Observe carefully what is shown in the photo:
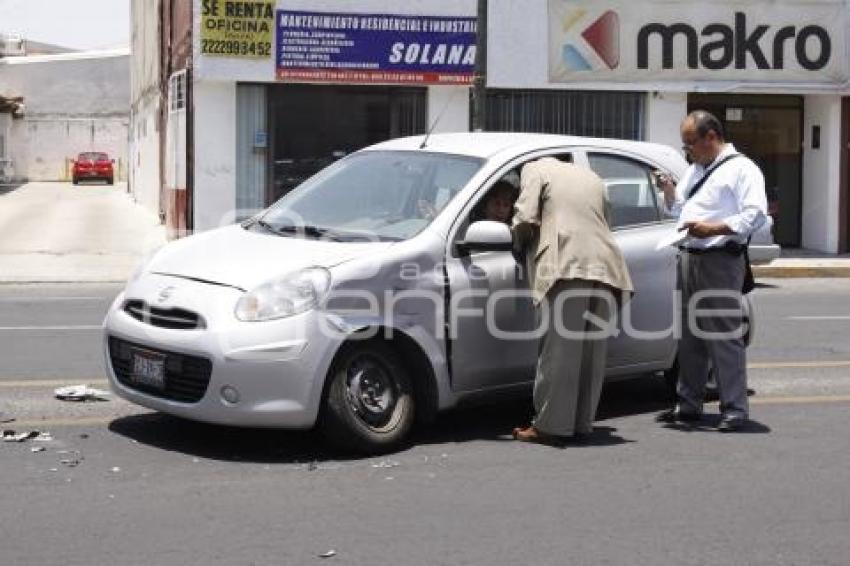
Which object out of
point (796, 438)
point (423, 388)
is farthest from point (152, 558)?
point (796, 438)

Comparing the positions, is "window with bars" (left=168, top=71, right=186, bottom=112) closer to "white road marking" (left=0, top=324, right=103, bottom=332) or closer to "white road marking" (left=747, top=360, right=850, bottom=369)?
"white road marking" (left=0, top=324, right=103, bottom=332)

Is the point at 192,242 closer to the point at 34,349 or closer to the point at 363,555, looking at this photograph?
A: the point at 363,555

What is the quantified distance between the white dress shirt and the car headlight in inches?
87.8

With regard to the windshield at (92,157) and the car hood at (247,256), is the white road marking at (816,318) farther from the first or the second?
the windshield at (92,157)

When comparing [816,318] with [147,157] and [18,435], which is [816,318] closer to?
[18,435]

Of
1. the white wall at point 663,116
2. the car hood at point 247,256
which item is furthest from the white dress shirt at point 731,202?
the white wall at point 663,116

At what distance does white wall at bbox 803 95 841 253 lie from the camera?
70.9 ft

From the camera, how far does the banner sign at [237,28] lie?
19375mm

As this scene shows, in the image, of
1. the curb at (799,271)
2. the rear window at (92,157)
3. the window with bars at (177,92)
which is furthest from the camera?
the rear window at (92,157)

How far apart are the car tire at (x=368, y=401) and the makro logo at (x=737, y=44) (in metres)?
15.4

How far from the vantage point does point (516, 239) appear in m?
6.84

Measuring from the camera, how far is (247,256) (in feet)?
21.9

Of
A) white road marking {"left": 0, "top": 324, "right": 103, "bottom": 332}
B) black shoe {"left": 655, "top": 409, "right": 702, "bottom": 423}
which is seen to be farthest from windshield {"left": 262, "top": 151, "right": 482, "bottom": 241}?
white road marking {"left": 0, "top": 324, "right": 103, "bottom": 332}

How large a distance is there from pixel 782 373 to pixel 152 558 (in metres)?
5.90
